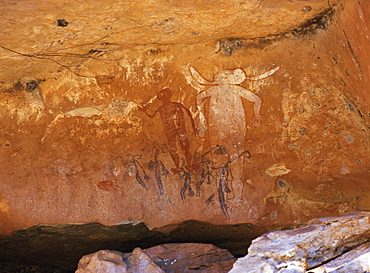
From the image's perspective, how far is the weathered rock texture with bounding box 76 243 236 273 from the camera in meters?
4.06

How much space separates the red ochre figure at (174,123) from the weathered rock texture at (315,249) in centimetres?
184

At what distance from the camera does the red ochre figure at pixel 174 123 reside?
15.8ft

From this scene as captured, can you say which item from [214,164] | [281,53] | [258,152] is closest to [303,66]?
[281,53]

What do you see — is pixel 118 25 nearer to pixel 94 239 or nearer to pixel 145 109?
pixel 145 109

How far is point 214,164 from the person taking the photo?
193 inches

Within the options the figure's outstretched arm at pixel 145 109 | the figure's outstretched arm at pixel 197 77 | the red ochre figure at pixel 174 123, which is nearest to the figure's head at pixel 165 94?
the red ochre figure at pixel 174 123

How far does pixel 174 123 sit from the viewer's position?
15.9ft

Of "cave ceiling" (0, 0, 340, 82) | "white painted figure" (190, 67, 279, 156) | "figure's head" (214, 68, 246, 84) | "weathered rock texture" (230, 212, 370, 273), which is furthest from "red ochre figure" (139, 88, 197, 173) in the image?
"weathered rock texture" (230, 212, 370, 273)

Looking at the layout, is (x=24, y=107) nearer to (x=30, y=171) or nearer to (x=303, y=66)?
(x=30, y=171)

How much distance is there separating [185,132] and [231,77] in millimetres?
766

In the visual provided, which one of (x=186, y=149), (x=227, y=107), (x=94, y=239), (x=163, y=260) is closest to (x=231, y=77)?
(x=227, y=107)

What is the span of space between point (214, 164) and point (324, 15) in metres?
1.87

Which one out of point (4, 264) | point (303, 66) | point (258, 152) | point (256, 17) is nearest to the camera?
point (256, 17)

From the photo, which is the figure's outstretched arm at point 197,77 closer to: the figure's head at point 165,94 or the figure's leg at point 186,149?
the figure's head at point 165,94
